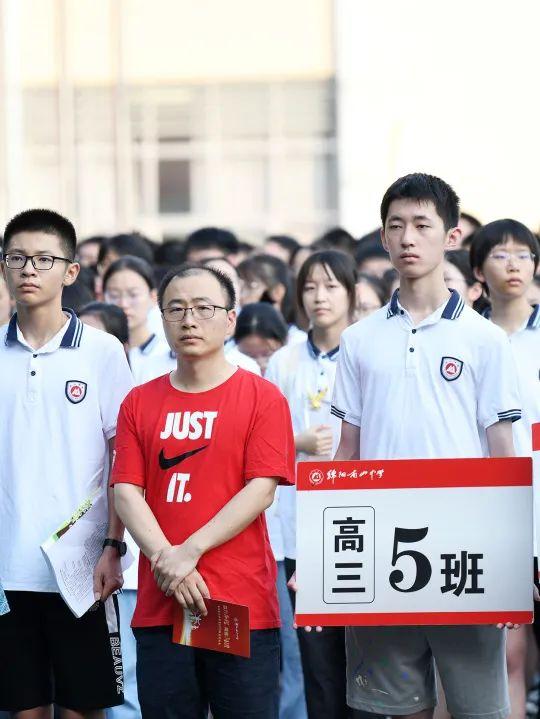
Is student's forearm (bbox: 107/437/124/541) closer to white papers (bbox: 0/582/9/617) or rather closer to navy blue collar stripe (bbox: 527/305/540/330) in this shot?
white papers (bbox: 0/582/9/617)

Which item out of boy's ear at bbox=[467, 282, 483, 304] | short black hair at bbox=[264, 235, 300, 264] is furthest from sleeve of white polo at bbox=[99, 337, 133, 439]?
short black hair at bbox=[264, 235, 300, 264]

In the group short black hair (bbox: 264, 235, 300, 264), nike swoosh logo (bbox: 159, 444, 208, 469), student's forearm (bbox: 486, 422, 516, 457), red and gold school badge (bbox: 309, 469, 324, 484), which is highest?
short black hair (bbox: 264, 235, 300, 264)

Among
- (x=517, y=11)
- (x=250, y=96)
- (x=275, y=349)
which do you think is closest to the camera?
(x=275, y=349)

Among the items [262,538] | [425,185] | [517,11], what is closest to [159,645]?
[262,538]

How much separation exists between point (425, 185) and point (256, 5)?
19.9 m

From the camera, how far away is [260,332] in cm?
775

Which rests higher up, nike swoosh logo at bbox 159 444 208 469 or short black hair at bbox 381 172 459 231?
short black hair at bbox 381 172 459 231

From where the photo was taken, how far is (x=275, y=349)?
25.6 feet

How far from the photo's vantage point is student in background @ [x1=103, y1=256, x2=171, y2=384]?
7.91 m

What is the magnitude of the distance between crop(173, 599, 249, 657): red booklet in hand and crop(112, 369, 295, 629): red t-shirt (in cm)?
5

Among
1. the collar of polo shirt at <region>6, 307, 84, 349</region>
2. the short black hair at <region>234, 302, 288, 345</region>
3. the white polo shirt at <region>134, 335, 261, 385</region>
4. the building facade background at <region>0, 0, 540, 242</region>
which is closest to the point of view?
the collar of polo shirt at <region>6, 307, 84, 349</region>

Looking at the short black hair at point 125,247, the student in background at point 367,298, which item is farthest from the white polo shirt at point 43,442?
the short black hair at point 125,247

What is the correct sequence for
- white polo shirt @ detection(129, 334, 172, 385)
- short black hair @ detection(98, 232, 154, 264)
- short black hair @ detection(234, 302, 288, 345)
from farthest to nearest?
short black hair @ detection(98, 232, 154, 264), short black hair @ detection(234, 302, 288, 345), white polo shirt @ detection(129, 334, 172, 385)

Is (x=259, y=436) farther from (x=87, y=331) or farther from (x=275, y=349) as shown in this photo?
(x=275, y=349)
